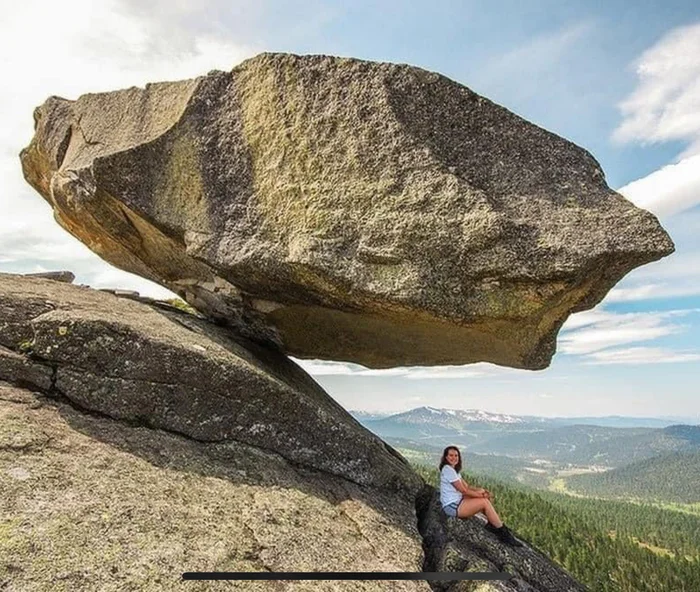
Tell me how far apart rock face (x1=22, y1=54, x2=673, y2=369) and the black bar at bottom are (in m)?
5.56

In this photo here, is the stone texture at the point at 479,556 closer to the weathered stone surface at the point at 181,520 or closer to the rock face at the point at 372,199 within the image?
the weathered stone surface at the point at 181,520

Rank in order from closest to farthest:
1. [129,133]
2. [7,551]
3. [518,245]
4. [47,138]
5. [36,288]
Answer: [7,551] < [518,245] < [36,288] < [129,133] < [47,138]

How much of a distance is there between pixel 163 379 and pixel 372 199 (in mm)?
6262

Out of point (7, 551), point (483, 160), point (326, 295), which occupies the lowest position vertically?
point (7, 551)

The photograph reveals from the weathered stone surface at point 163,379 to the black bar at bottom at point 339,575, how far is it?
3.40 meters

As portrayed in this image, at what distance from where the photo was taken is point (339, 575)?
366 inches

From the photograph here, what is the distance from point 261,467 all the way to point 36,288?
7357mm

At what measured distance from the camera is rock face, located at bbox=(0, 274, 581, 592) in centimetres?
806

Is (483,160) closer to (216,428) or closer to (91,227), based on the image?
(216,428)

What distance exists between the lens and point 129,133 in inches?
592

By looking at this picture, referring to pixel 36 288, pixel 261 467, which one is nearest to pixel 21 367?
pixel 36 288

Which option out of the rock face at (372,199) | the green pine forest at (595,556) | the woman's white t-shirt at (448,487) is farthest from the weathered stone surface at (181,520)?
the green pine forest at (595,556)

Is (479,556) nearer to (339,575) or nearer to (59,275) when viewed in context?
(339,575)

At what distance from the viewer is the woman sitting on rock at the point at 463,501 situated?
43.3ft
